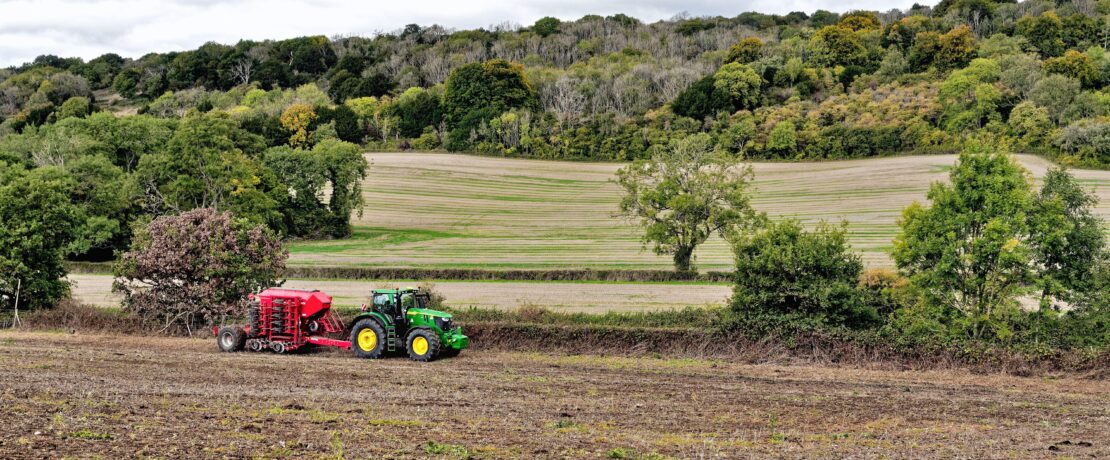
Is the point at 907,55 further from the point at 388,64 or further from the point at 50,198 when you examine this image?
the point at 50,198

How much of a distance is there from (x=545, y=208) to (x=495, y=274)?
116 feet

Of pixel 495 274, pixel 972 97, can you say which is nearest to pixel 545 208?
pixel 495 274

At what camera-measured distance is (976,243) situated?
28.6 metres

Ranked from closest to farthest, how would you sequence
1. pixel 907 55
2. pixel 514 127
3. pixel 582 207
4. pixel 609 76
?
1. pixel 582 207
2. pixel 514 127
3. pixel 907 55
4. pixel 609 76

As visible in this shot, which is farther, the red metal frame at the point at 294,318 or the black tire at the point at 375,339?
the red metal frame at the point at 294,318

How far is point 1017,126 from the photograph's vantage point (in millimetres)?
88688

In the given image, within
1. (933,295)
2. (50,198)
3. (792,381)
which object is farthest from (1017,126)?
(50,198)

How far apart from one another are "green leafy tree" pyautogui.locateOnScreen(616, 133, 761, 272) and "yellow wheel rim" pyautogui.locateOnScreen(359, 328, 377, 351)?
22.3m

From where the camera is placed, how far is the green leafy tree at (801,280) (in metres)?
29.3

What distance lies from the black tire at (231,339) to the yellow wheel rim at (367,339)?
4441 millimetres

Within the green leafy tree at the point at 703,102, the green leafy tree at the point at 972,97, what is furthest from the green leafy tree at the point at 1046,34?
the green leafy tree at the point at 703,102

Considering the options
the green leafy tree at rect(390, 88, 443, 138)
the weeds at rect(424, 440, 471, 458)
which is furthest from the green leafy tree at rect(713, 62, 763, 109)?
the weeds at rect(424, 440, 471, 458)

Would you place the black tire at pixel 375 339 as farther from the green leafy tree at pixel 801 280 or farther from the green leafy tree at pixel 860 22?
the green leafy tree at pixel 860 22

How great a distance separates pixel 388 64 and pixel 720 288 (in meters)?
149
